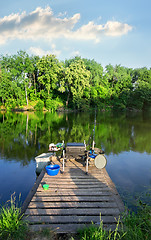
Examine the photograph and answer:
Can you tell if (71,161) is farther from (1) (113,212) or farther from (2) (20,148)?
(2) (20,148)

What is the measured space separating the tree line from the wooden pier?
146ft

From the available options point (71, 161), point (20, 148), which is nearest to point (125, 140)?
point (71, 161)

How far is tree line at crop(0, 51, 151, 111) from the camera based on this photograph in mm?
49469

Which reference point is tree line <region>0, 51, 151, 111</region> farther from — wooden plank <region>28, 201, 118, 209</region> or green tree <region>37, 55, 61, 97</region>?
wooden plank <region>28, 201, 118, 209</region>

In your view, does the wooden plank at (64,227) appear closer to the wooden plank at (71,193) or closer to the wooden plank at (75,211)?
the wooden plank at (75,211)

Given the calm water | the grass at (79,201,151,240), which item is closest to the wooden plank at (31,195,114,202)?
the grass at (79,201,151,240)

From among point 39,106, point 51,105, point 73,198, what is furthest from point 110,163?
point 39,106

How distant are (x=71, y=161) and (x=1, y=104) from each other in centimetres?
4828

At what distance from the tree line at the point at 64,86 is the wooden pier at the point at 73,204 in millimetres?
44633

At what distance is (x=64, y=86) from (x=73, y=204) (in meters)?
49.0

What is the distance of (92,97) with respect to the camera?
56219 millimetres

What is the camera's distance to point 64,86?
51.9 meters

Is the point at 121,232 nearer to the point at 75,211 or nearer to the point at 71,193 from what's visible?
the point at 75,211

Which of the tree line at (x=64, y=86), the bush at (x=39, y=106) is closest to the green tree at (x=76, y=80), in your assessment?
the tree line at (x=64, y=86)
